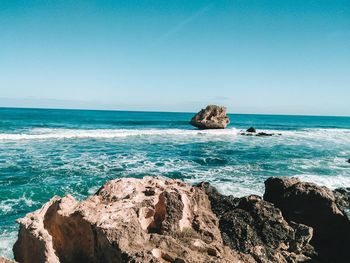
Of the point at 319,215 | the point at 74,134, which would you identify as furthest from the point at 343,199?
the point at 74,134

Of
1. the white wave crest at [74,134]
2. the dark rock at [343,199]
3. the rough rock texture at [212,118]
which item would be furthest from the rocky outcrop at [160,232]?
the rough rock texture at [212,118]

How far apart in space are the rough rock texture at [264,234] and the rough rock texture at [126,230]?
81 centimetres

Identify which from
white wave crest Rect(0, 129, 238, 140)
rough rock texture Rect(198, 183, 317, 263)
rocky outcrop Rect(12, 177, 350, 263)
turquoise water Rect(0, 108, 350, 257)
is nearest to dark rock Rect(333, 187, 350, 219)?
turquoise water Rect(0, 108, 350, 257)

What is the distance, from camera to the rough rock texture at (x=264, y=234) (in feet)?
21.5

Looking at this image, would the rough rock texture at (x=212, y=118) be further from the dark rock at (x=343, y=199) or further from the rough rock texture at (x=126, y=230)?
the rough rock texture at (x=126, y=230)

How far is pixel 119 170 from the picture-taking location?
62.2ft

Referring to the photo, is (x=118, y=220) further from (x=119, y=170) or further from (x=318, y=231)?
(x=119, y=170)

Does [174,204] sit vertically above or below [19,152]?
above

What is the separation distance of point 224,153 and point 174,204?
72.8 feet

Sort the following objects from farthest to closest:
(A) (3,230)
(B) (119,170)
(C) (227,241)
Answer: (B) (119,170)
(A) (3,230)
(C) (227,241)

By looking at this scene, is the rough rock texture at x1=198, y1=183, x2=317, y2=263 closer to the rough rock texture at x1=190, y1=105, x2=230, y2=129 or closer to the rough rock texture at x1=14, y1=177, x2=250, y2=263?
the rough rock texture at x1=14, y1=177, x2=250, y2=263

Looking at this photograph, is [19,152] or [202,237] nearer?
[202,237]

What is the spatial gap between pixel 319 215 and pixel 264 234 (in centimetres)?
292

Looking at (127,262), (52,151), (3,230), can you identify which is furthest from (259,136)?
(127,262)
